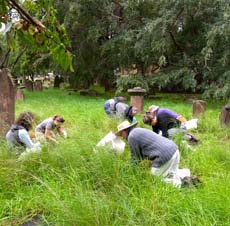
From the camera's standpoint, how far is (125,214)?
3332mm

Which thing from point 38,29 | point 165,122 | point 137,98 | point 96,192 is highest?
point 38,29

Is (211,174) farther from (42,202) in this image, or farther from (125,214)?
(42,202)

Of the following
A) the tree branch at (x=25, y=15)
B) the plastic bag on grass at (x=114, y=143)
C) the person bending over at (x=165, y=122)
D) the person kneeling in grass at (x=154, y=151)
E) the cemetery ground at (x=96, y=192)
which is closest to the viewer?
the tree branch at (x=25, y=15)

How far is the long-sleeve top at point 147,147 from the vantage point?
4527mm

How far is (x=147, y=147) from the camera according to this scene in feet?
15.0

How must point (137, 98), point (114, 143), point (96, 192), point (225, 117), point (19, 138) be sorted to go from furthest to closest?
1. point (137, 98)
2. point (225, 117)
3. point (19, 138)
4. point (114, 143)
5. point (96, 192)

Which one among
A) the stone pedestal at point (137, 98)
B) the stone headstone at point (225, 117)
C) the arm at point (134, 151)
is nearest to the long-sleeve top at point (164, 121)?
the arm at point (134, 151)

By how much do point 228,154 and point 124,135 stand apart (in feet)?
5.66

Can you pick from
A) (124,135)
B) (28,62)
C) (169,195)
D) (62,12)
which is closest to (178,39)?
(62,12)

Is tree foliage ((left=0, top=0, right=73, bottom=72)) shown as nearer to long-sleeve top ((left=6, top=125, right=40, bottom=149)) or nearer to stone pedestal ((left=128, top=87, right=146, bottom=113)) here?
long-sleeve top ((left=6, top=125, right=40, bottom=149))

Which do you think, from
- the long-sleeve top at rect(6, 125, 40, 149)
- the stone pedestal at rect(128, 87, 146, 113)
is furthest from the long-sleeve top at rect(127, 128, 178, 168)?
the stone pedestal at rect(128, 87, 146, 113)

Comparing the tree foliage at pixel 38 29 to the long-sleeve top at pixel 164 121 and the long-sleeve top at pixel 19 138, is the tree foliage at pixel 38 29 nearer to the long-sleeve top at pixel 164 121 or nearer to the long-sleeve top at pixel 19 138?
the long-sleeve top at pixel 19 138

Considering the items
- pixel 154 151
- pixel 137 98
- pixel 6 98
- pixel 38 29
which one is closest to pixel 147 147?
pixel 154 151

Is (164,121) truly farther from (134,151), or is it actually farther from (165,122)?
(134,151)
